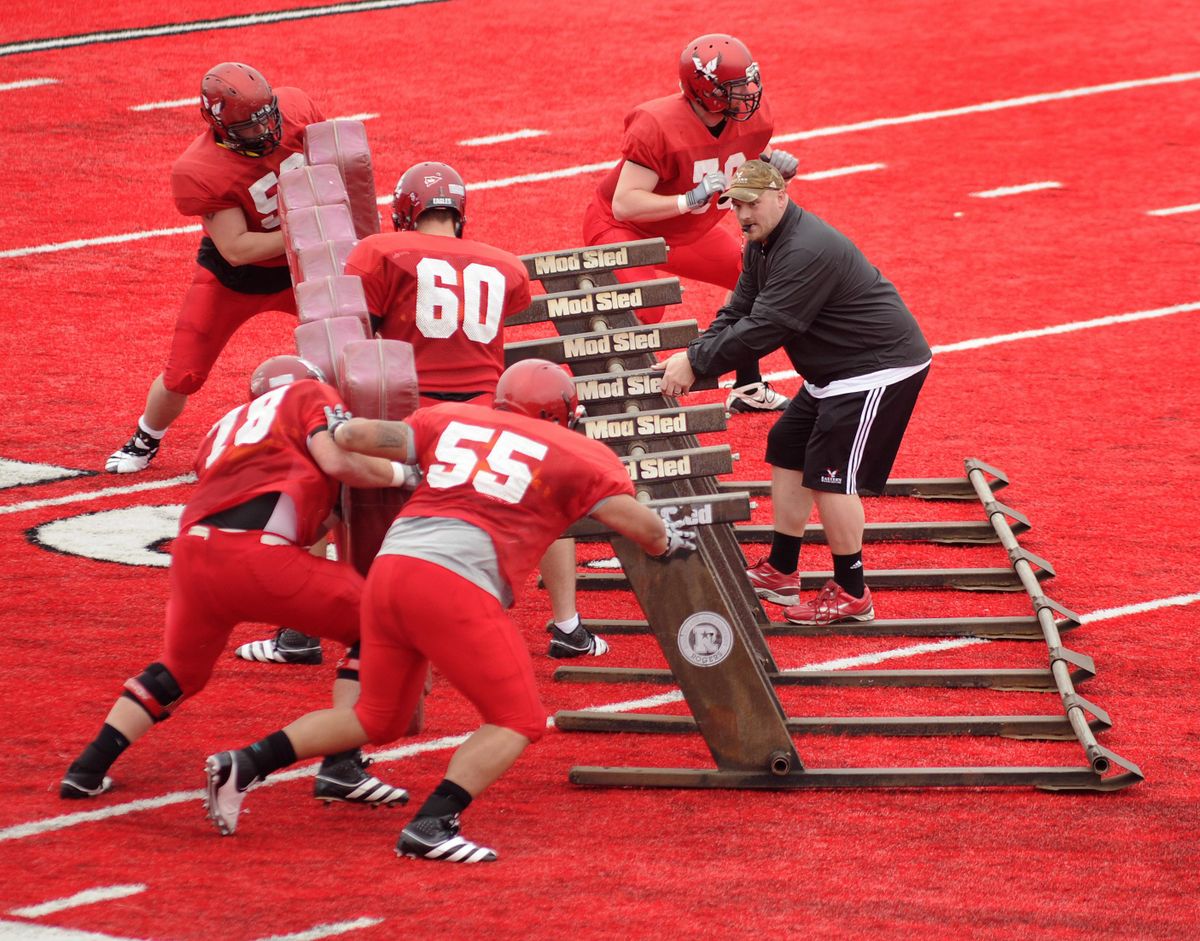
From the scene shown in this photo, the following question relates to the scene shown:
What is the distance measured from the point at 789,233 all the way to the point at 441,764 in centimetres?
228

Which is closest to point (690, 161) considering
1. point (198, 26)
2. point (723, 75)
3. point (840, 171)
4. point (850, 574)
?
point (723, 75)

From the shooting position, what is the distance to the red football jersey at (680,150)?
25.9 ft

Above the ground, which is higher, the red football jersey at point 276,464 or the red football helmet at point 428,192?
the red football helmet at point 428,192

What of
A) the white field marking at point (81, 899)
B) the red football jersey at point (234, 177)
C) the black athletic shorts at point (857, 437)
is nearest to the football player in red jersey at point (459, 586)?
the white field marking at point (81, 899)

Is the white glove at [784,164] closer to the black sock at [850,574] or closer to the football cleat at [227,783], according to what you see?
the black sock at [850,574]

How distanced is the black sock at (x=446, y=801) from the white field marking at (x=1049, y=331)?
551cm

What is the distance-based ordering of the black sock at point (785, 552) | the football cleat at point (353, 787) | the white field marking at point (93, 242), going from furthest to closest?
the white field marking at point (93, 242) → the black sock at point (785, 552) → the football cleat at point (353, 787)

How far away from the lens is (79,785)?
4953 mm

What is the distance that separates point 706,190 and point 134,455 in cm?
302

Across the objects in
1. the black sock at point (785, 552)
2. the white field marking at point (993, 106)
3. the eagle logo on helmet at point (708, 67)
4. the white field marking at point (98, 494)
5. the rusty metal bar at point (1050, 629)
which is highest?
the eagle logo on helmet at point (708, 67)

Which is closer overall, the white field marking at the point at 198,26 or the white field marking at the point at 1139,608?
the white field marking at the point at 1139,608

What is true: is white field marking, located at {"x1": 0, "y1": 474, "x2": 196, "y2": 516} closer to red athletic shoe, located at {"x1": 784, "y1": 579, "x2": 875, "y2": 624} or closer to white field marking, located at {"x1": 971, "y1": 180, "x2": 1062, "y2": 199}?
red athletic shoe, located at {"x1": 784, "y1": 579, "x2": 875, "y2": 624}

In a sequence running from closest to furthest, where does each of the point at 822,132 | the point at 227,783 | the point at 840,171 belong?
the point at 227,783
the point at 840,171
the point at 822,132

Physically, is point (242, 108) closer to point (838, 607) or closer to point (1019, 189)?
point (838, 607)
